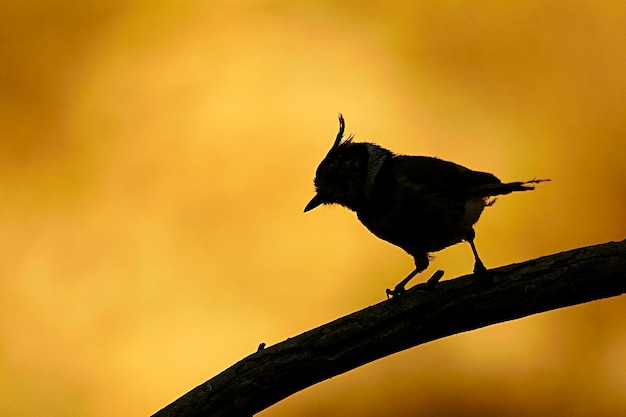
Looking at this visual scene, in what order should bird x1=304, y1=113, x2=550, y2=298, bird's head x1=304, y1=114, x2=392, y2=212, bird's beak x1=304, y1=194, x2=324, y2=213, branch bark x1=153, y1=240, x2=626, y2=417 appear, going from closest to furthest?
branch bark x1=153, y1=240, x2=626, y2=417
bird x1=304, y1=113, x2=550, y2=298
bird's head x1=304, y1=114, x2=392, y2=212
bird's beak x1=304, y1=194, x2=324, y2=213

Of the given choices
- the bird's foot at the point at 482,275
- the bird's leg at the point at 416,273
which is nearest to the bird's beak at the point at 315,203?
the bird's leg at the point at 416,273

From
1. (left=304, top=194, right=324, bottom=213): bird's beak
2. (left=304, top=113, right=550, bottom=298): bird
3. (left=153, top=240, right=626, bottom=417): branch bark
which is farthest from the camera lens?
(left=304, top=194, right=324, bottom=213): bird's beak

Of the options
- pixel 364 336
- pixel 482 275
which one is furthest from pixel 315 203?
pixel 482 275

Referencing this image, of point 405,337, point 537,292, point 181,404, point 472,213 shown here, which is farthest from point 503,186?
point 181,404

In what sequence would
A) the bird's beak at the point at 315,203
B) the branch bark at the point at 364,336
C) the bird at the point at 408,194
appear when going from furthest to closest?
the bird's beak at the point at 315,203 → the bird at the point at 408,194 → the branch bark at the point at 364,336

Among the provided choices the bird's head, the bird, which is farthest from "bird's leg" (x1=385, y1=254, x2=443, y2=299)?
the bird's head

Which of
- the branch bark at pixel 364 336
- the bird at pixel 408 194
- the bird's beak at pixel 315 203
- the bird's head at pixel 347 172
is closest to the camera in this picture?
the branch bark at pixel 364 336

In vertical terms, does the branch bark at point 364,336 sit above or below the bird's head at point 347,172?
below

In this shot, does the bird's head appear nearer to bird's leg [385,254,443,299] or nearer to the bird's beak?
the bird's beak

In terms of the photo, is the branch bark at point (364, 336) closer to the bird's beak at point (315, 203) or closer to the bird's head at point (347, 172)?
the bird's head at point (347, 172)
